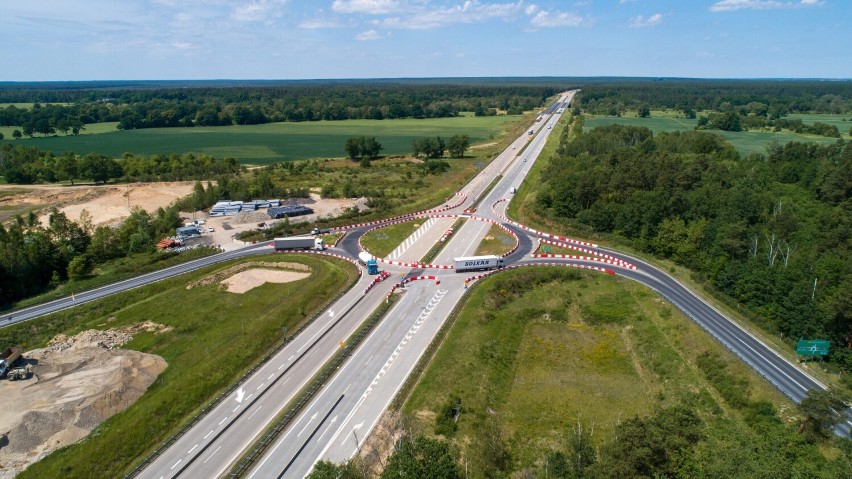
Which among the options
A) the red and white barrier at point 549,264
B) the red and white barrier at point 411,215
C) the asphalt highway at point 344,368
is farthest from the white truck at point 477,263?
the red and white barrier at point 411,215

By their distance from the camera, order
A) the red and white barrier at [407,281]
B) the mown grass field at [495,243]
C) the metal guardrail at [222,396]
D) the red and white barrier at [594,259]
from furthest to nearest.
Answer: the mown grass field at [495,243], the red and white barrier at [594,259], the red and white barrier at [407,281], the metal guardrail at [222,396]

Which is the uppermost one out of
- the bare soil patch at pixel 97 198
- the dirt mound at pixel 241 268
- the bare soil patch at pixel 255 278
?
the bare soil patch at pixel 97 198

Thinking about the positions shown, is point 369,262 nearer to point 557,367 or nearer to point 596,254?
point 557,367

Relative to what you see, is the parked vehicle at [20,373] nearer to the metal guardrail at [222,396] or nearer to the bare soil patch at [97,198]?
the metal guardrail at [222,396]

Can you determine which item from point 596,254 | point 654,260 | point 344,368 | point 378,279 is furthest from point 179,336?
point 654,260

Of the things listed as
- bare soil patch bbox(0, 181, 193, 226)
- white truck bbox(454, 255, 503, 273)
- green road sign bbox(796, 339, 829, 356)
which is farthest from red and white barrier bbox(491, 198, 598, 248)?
bare soil patch bbox(0, 181, 193, 226)

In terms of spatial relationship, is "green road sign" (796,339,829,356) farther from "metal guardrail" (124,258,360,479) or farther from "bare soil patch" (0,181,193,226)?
"bare soil patch" (0,181,193,226)

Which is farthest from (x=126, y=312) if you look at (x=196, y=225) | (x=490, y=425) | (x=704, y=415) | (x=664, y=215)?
(x=664, y=215)
